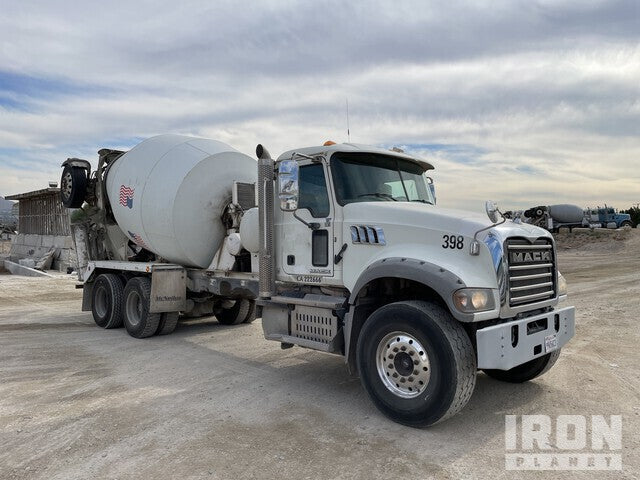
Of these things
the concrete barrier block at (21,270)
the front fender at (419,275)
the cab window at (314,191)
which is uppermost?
the cab window at (314,191)

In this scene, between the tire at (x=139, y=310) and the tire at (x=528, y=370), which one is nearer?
the tire at (x=528, y=370)

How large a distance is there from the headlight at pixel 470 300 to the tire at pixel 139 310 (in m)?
6.07

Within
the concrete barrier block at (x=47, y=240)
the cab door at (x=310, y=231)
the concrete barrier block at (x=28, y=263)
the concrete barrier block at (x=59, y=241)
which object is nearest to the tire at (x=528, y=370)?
the cab door at (x=310, y=231)

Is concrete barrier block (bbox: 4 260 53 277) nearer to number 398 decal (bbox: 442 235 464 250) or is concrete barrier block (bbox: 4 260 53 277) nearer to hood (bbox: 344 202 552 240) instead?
hood (bbox: 344 202 552 240)

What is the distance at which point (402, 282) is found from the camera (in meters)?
5.42

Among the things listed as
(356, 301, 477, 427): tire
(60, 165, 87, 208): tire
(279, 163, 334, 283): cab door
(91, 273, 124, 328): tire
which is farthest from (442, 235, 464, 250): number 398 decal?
(60, 165, 87, 208): tire

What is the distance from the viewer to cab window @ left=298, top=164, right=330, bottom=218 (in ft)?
19.4

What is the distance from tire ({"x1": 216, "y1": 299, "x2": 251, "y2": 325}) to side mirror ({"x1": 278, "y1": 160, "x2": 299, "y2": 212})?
5169mm

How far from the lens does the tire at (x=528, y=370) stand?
18.7 feet

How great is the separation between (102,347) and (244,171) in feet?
12.2

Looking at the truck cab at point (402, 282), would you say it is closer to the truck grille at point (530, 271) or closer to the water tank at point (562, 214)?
the truck grille at point (530, 271)

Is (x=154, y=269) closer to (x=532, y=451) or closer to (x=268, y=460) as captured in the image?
(x=268, y=460)

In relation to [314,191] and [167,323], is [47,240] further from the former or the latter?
[314,191]

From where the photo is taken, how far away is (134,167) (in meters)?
9.42
